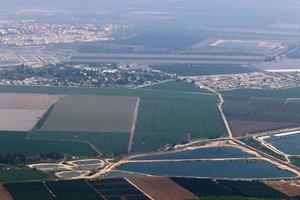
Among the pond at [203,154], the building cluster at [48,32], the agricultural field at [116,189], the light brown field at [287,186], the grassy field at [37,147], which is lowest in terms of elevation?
the light brown field at [287,186]

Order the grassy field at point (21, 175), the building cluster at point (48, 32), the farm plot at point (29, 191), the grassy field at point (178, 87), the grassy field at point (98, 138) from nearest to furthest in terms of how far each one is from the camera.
Result: the farm plot at point (29, 191) → the grassy field at point (21, 175) → the grassy field at point (98, 138) → the grassy field at point (178, 87) → the building cluster at point (48, 32)

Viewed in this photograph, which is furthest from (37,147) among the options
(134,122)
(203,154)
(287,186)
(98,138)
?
(287,186)

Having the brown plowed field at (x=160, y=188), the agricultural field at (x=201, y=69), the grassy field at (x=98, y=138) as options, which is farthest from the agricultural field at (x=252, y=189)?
the agricultural field at (x=201, y=69)

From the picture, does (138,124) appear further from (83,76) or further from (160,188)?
(83,76)

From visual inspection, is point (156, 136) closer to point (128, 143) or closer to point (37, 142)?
point (128, 143)

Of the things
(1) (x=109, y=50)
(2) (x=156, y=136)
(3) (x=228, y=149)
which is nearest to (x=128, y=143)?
(2) (x=156, y=136)

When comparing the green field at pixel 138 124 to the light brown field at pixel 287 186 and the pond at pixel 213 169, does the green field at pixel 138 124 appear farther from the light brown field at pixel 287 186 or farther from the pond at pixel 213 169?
the light brown field at pixel 287 186

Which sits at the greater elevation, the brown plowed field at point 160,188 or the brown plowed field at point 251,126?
the brown plowed field at point 251,126

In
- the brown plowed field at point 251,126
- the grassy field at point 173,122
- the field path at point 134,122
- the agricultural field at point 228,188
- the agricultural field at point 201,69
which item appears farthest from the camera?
the agricultural field at point 201,69
